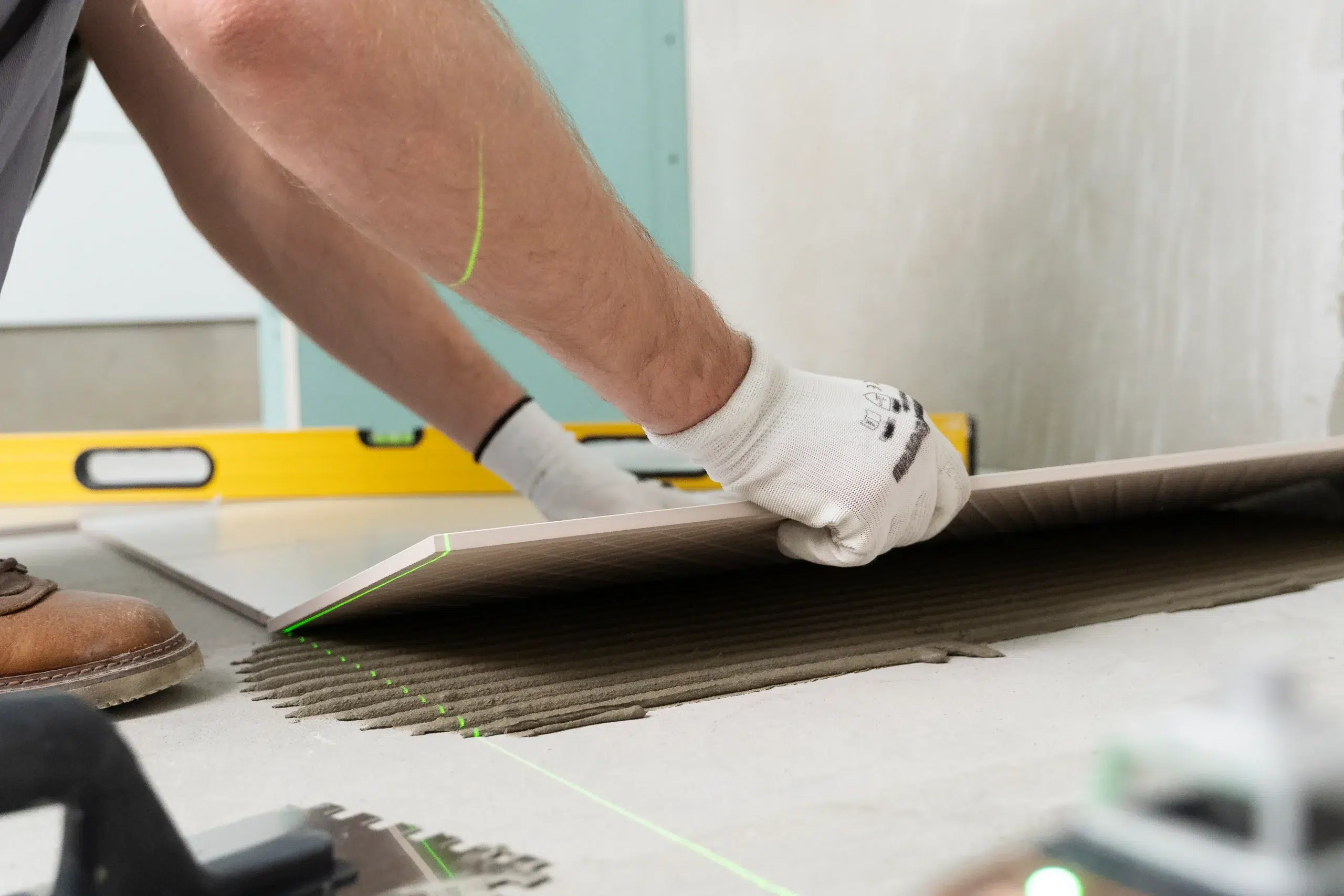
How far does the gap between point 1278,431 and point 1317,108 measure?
0.41 metres

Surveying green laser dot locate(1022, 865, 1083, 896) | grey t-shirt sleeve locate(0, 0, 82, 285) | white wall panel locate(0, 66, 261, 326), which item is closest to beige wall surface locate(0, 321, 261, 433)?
white wall panel locate(0, 66, 261, 326)

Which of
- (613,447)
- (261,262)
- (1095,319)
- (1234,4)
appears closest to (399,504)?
(613,447)

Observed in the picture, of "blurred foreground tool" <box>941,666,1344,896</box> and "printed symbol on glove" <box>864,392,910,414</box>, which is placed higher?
"printed symbol on glove" <box>864,392,910,414</box>

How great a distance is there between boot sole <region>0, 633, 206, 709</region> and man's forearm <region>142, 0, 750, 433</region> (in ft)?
1.23

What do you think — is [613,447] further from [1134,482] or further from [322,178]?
[322,178]

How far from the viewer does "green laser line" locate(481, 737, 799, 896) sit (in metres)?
0.49

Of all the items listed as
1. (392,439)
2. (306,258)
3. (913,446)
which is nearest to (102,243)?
(392,439)

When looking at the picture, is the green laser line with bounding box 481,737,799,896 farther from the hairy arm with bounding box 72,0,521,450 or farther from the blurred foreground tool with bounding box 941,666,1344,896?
the hairy arm with bounding box 72,0,521,450

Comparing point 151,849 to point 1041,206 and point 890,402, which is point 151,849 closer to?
point 890,402

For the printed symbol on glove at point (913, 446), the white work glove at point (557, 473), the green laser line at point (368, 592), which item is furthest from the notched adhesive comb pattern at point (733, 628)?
the white work glove at point (557, 473)

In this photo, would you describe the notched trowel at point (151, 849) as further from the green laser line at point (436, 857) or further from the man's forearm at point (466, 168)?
the man's forearm at point (466, 168)

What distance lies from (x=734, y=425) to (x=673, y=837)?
1.29 ft

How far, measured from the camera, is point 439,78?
27.4 inches

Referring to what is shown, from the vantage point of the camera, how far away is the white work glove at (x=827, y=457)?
855mm
